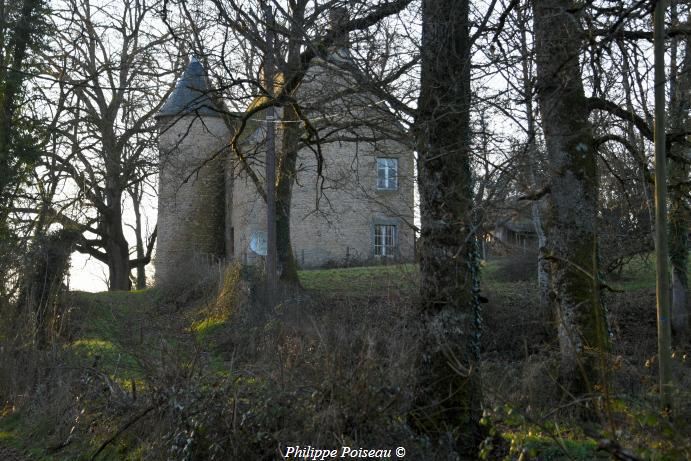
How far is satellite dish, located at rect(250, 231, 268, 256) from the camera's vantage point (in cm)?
3173

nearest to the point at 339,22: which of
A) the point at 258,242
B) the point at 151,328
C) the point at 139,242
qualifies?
the point at 151,328

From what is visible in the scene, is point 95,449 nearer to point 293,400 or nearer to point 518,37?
point 293,400

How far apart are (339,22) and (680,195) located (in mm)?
4885

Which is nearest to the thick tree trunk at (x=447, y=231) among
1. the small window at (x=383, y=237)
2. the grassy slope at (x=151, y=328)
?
the grassy slope at (x=151, y=328)

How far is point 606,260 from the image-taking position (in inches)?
488

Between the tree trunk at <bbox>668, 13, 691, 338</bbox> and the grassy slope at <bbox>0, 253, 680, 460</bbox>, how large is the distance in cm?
70

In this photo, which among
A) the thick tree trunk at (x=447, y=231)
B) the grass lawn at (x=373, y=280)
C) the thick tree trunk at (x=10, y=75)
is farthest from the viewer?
the grass lawn at (x=373, y=280)

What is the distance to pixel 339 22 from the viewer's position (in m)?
8.65

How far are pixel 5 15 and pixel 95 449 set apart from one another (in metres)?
13.7

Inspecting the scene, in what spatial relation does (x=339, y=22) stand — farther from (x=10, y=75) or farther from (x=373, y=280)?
(x=373, y=280)

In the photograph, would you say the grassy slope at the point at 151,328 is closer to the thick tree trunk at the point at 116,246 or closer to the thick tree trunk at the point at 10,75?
the thick tree trunk at the point at 10,75

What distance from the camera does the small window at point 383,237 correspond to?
34156mm

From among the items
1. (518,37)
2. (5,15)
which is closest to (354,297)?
(5,15)

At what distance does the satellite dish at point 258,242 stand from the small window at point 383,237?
212 inches
